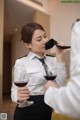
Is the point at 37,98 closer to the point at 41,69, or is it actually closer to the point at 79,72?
the point at 41,69

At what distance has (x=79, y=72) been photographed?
0.74 meters

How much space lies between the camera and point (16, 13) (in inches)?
264

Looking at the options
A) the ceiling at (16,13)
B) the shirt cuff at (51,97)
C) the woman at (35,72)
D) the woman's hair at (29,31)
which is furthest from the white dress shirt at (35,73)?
the ceiling at (16,13)

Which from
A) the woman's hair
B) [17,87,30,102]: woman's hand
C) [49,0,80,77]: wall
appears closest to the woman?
the woman's hair

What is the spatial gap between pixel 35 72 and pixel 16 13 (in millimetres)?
5269

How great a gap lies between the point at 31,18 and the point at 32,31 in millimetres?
5449

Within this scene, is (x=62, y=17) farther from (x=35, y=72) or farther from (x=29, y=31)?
(x=35, y=72)

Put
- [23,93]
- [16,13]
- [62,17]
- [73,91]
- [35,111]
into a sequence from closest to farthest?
[73,91], [23,93], [35,111], [62,17], [16,13]

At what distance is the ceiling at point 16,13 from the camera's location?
19.7 feet

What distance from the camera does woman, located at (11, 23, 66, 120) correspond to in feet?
5.34

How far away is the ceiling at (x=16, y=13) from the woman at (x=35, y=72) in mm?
4269

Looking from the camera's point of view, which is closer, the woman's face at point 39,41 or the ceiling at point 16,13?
the woman's face at point 39,41

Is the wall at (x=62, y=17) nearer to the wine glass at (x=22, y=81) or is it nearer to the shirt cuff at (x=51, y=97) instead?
the wine glass at (x=22, y=81)

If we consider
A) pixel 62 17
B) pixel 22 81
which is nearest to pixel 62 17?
pixel 62 17
